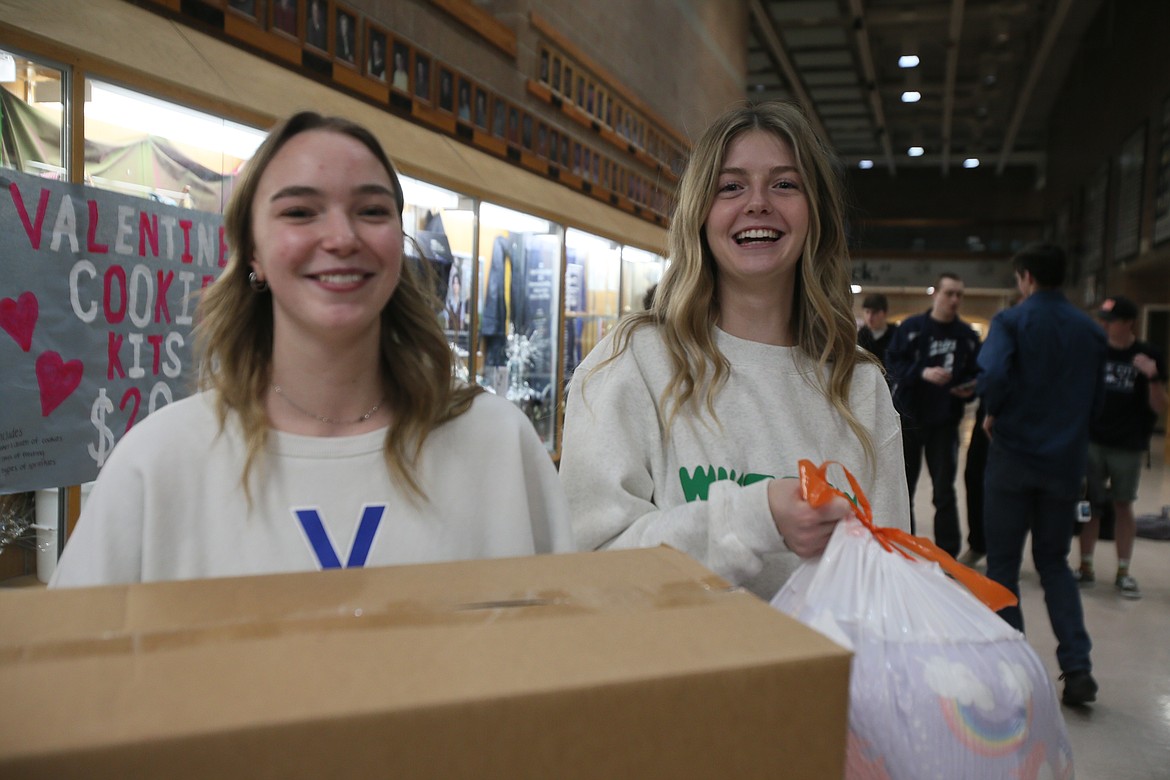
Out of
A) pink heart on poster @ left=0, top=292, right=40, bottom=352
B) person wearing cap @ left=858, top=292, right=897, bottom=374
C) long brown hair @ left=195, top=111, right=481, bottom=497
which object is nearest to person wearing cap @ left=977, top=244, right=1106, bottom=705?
person wearing cap @ left=858, top=292, right=897, bottom=374

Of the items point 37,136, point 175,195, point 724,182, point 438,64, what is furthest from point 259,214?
point 438,64

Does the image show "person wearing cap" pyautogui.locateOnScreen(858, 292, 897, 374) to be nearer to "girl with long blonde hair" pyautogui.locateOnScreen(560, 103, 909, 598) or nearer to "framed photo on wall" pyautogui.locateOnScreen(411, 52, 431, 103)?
"framed photo on wall" pyautogui.locateOnScreen(411, 52, 431, 103)

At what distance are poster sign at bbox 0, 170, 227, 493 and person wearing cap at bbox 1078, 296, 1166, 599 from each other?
4.83m

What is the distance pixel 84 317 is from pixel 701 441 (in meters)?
2.19

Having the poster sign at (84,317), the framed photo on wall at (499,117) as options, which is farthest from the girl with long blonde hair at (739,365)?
the framed photo on wall at (499,117)

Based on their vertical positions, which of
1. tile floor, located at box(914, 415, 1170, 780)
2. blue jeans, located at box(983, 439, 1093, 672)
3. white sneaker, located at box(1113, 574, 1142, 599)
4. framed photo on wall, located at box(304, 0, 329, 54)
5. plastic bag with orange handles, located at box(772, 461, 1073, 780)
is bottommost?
tile floor, located at box(914, 415, 1170, 780)

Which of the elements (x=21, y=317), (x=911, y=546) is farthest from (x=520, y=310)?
(x=911, y=546)

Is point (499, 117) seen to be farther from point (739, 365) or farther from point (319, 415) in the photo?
point (319, 415)

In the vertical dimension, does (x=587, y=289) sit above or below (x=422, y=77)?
below

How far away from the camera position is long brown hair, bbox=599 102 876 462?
151cm

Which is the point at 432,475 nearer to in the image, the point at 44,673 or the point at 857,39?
the point at 44,673

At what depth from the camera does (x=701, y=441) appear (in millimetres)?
1454

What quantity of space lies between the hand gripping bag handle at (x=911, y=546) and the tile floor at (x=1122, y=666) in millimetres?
2357

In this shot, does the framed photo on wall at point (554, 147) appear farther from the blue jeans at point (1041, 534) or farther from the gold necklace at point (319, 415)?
the gold necklace at point (319, 415)
